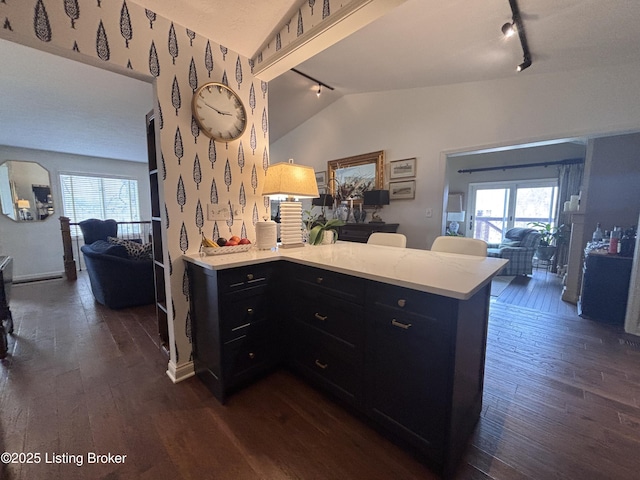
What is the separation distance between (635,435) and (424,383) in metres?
1.33

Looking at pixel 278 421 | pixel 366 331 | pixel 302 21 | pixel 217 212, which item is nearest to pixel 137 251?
pixel 217 212

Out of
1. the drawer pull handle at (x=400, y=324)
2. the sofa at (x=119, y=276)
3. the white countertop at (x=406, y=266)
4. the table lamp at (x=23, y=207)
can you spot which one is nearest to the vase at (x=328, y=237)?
the white countertop at (x=406, y=266)

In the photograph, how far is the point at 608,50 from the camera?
2.21 metres

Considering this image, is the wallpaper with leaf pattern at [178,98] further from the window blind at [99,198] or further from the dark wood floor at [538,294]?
the window blind at [99,198]

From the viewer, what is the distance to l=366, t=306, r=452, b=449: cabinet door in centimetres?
112

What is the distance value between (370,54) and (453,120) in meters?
1.44

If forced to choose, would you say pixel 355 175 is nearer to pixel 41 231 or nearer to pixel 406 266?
pixel 406 266

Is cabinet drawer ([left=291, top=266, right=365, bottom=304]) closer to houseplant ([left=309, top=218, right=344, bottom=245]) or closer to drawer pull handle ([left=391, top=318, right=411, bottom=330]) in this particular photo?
drawer pull handle ([left=391, top=318, right=411, bottom=330])

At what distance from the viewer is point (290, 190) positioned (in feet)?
6.57

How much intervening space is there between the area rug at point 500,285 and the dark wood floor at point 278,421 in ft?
4.95

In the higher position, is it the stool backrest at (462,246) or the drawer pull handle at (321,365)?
the stool backrest at (462,246)

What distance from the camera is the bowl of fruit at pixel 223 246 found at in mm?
1800

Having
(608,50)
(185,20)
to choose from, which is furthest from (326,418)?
(608,50)

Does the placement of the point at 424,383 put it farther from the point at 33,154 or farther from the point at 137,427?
the point at 33,154
